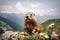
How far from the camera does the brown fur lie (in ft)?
8.29

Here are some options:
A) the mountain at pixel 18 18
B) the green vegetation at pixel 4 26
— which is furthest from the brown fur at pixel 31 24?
the green vegetation at pixel 4 26

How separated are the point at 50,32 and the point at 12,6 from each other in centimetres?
52

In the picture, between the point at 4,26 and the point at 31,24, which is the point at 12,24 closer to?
the point at 4,26

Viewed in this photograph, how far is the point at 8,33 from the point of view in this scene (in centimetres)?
254

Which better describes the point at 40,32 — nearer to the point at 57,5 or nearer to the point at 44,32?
the point at 44,32

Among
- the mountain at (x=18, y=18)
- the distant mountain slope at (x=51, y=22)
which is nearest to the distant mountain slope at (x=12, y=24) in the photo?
the mountain at (x=18, y=18)

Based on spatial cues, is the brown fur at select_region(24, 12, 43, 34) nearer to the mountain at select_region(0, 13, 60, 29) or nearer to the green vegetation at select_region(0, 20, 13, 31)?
the mountain at select_region(0, 13, 60, 29)

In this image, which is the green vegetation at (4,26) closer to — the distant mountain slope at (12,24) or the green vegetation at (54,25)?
the distant mountain slope at (12,24)

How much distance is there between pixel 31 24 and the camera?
2545 mm

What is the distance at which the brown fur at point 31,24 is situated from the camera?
2.53 m

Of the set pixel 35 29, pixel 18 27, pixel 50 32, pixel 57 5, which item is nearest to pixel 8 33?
pixel 18 27

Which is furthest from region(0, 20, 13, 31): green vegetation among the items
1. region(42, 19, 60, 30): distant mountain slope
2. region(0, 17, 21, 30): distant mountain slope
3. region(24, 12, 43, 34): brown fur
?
region(42, 19, 60, 30): distant mountain slope

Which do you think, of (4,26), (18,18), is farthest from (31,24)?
(4,26)

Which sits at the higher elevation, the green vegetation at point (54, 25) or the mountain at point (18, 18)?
the mountain at point (18, 18)
